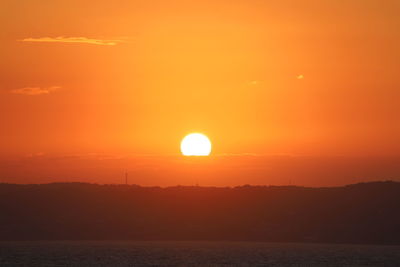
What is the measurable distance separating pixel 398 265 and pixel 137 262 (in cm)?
6421

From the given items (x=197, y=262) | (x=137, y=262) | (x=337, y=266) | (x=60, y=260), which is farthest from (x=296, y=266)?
(x=60, y=260)

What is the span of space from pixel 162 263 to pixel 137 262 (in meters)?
5.81

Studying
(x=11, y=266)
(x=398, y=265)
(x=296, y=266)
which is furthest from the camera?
(x=398, y=265)

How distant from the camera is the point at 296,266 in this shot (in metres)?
171

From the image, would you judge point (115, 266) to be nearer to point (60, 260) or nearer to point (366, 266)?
point (60, 260)

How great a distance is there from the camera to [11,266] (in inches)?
6024

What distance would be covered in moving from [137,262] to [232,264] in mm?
21911

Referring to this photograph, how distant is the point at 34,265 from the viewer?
157375 millimetres

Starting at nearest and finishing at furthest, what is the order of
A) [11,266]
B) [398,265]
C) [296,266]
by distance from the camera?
[11,266]
[296,266]
[398,265]

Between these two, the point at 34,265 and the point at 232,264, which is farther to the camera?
the point at 232,264

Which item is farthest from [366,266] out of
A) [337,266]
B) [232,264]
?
[232,264]

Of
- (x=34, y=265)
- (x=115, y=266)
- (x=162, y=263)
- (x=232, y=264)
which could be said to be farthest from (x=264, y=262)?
(x=34, y=265)

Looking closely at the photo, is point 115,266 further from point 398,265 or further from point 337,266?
point 398,265

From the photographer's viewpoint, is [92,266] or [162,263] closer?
[92,266]
